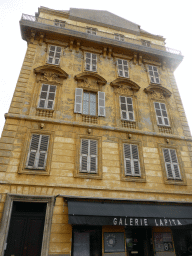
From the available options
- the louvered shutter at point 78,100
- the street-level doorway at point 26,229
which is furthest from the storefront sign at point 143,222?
the louvered shutter at point 78,100

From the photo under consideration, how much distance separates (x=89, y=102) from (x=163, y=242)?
8.10 metres

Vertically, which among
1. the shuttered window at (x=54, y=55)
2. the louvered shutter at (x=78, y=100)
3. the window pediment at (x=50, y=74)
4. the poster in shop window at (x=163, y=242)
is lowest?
the poster in shop window at (x=163, y=242)

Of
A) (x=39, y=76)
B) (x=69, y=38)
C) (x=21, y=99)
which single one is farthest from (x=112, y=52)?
(x=21, y=99)

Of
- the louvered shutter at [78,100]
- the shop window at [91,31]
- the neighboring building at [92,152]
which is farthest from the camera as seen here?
the shop window at [91,31]

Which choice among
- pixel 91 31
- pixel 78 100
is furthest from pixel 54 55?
pixel 91 31

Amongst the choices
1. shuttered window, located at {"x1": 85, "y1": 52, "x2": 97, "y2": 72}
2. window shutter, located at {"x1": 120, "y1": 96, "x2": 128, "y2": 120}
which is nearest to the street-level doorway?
window shutter, located at {"x1": 120, "y1": 96, "x2": 128, "y2": 120}

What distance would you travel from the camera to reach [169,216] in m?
8.10

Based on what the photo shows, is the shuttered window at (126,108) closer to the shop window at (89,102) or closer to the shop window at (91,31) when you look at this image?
the shop window at (89,102)

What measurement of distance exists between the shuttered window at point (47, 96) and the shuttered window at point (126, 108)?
4153mm

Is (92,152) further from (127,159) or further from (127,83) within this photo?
(127,83)

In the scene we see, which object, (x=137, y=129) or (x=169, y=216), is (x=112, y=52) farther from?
(x=169, y=216)

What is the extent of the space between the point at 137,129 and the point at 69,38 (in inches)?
307

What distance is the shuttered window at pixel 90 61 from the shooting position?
1212cm

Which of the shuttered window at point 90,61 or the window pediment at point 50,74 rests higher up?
the shuttered window at point 90,61
